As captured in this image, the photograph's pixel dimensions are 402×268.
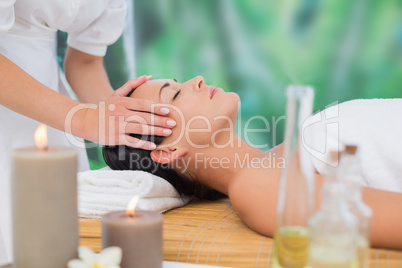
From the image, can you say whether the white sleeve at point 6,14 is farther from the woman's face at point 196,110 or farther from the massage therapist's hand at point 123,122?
the woman's face at point 196,110

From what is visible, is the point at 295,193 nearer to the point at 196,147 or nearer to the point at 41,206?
the point at 41,206

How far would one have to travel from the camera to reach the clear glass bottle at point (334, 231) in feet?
2.56

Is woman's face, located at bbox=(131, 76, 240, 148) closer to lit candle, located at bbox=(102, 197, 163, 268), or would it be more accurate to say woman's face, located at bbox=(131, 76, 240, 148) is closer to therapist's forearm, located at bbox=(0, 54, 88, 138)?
therapist's forearm, located at bbox=(0, 54, 88, 138)

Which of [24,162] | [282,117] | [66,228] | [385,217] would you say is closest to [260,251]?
[385,217]

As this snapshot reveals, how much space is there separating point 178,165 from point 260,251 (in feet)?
2.14

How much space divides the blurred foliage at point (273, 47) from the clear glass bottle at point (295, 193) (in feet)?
7.52

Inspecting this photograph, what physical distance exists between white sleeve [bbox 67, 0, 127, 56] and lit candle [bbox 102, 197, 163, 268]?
1312 mm

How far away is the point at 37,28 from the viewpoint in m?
1.76

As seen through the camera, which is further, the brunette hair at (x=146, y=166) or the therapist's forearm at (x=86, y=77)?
the therapist's forearm at (x=86, y=77)

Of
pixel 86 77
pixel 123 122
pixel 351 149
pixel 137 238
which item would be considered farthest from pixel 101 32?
pixel 351 149

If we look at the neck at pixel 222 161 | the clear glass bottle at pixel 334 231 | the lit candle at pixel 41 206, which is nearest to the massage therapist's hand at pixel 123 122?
the neck at pixel 222 161

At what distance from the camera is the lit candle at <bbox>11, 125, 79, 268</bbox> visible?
0.82 m

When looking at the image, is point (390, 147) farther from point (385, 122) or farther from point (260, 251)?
point (260, 251)

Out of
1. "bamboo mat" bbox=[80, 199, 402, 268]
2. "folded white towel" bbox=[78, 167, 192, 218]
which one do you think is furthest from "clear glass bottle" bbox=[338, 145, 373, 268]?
"folded white towel" bbox=[78, 167, 192, 218]
